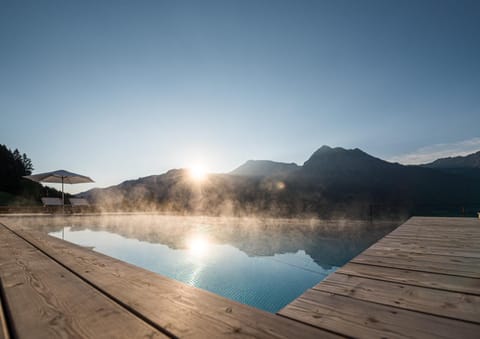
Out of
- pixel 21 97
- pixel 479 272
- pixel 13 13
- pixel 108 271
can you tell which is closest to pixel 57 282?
pixel 108 271

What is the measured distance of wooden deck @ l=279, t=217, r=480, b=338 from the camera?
709 mm

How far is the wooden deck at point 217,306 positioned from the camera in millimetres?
663

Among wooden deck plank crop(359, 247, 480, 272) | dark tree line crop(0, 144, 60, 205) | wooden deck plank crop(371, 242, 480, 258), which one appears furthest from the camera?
dark tree line crop(0, 144, 60, 205)

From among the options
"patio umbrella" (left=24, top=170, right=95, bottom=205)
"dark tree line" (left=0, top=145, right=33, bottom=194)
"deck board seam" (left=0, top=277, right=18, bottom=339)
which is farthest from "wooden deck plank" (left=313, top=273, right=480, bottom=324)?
"dark tree line" (left=0, top=145, right=33, bottom=194)

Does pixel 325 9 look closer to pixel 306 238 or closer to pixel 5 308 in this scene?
pixel 306 238

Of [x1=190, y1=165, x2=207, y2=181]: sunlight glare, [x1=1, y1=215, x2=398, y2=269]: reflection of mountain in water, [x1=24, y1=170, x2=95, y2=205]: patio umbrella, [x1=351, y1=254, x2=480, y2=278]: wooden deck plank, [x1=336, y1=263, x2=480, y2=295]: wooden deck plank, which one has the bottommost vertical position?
[x1=1, y1=215, x2=398, y2=269]: reflection of mountain in water

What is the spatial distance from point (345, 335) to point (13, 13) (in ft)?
28.9

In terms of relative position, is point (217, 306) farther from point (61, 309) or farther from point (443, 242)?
point (443, 242)

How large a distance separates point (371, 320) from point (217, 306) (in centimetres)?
55

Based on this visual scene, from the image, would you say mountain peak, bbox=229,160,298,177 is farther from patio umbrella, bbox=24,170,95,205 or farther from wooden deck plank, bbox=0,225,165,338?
wooden deck plank, bbox=0,225,165,338

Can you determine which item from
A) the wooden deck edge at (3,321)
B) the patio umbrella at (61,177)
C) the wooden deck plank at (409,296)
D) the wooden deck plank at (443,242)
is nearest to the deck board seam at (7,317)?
Answer: the wooden deck edge at (3,321)

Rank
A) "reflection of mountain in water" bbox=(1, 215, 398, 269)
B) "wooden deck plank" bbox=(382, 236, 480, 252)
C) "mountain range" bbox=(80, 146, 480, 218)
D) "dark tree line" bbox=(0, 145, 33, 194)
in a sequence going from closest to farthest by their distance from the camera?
1. "wooden deck plank" bbox=(382, 236, 480, 252)
2. "reflection of mountain in water" bbox=(1, 215, 398, 269)
3. "mountain range" bbox=(80, 146, 480, 218)
4. "dark tree line" bbox=(0, 145, 33, 194)

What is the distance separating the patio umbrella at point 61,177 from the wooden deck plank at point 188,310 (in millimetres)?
9605

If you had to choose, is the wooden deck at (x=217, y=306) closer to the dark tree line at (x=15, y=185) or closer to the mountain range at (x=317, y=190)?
the mountain range at (x=317, y=190)
